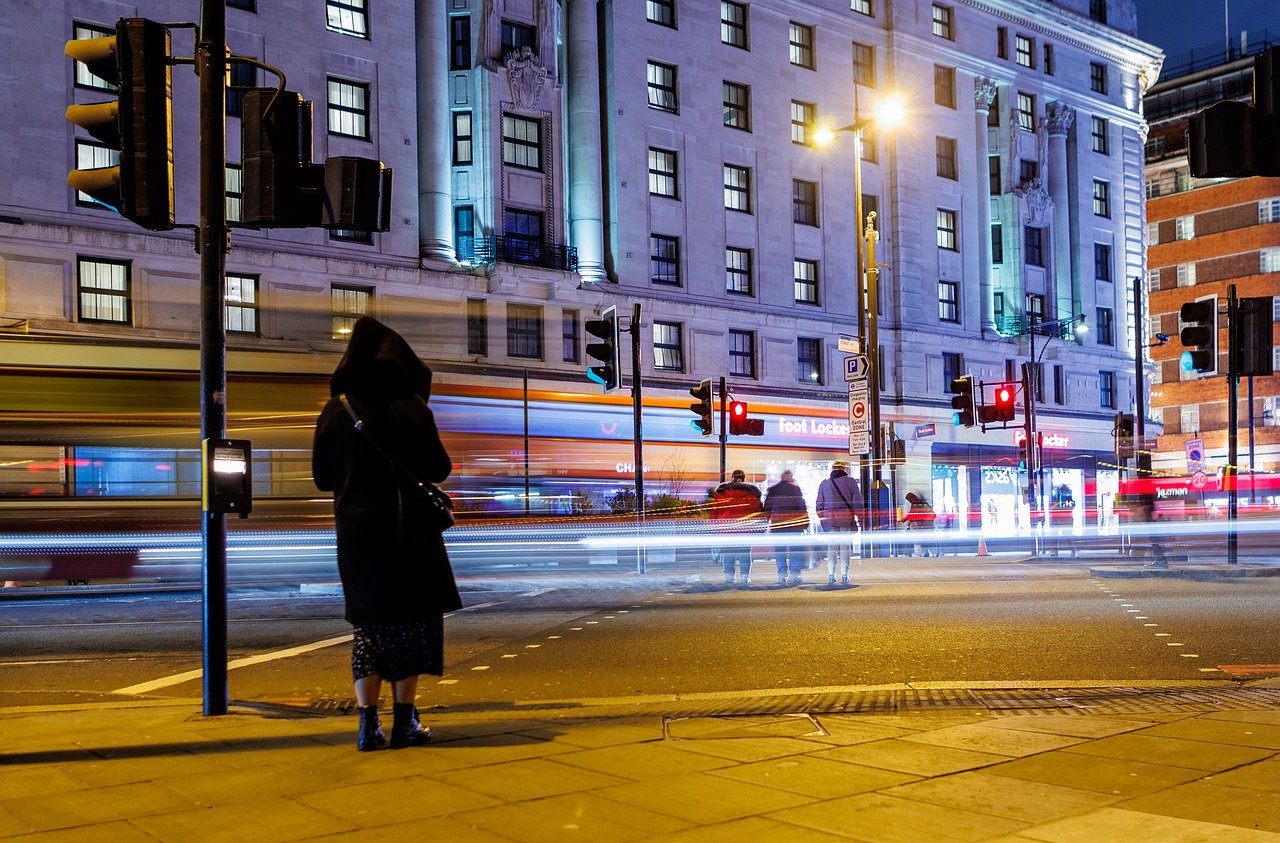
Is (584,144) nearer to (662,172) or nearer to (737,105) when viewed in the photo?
(662,172)

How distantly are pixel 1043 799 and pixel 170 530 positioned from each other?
16.7m

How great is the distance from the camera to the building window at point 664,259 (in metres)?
39.6

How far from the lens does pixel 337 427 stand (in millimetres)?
5816

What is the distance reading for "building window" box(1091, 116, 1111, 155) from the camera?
54.3 metres

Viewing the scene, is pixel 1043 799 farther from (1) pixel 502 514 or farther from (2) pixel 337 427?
(1) pixel 502 514

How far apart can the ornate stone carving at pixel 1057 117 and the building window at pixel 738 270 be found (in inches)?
679

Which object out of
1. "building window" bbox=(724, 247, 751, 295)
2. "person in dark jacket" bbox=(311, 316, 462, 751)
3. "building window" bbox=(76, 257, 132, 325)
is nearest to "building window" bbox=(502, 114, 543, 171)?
"building window" bbox=(724, 247, 751, 295)

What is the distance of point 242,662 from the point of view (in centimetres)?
1050

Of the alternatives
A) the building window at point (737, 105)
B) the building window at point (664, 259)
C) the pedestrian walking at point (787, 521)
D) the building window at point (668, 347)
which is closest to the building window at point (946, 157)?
the building window at point (737, 105)

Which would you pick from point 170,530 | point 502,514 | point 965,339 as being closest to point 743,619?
point 170,530

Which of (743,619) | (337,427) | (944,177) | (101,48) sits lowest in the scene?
(743,619)

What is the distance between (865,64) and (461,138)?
57.7ft

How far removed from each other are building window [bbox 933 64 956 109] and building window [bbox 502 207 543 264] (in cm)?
1920

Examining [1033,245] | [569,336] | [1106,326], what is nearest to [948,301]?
[1033,245]
